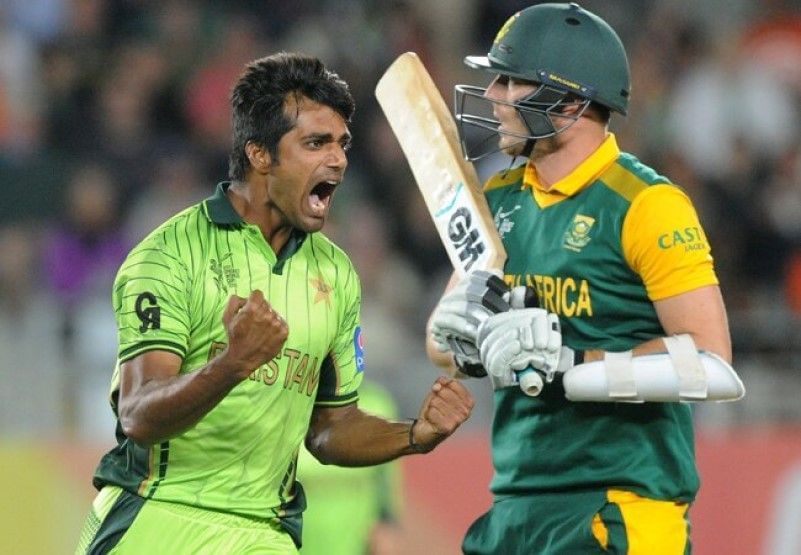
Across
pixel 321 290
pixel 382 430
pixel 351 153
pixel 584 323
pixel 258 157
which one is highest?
pixel 351 153

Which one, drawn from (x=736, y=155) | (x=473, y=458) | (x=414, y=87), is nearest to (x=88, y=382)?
(x=473, y=458)

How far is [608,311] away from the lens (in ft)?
14.0

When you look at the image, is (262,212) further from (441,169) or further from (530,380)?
(530,380)

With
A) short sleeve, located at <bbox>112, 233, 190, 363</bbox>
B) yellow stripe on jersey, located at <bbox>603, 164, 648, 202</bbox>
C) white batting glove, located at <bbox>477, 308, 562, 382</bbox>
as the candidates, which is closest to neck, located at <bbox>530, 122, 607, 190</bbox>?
yellow stripe on jersey, located at <bbox>603, 164, 648, 202</bbox>

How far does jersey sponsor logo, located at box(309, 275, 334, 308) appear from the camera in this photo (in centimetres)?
429

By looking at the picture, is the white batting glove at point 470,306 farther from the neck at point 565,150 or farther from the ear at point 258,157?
the ear at point 258,157

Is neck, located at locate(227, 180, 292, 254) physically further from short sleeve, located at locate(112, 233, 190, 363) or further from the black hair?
short sleeve, located at locate(112, 233, 190, 363)

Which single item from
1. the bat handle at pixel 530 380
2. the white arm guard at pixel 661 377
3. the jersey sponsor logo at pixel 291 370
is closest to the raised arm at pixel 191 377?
the jersey sponsor logo at pixel 291 370

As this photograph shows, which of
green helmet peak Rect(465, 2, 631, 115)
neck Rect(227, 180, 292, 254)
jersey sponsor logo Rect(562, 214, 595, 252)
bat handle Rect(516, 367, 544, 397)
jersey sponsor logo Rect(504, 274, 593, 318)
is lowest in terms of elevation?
bat handle Rect(516, 367, 544, 397)

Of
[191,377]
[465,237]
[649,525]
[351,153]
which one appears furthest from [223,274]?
[351,153]

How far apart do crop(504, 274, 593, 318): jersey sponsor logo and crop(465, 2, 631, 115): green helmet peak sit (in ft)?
1.64

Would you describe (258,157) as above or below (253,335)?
above

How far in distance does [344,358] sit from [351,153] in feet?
15.7

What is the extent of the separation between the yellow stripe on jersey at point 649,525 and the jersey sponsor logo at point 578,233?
0.63 metres
